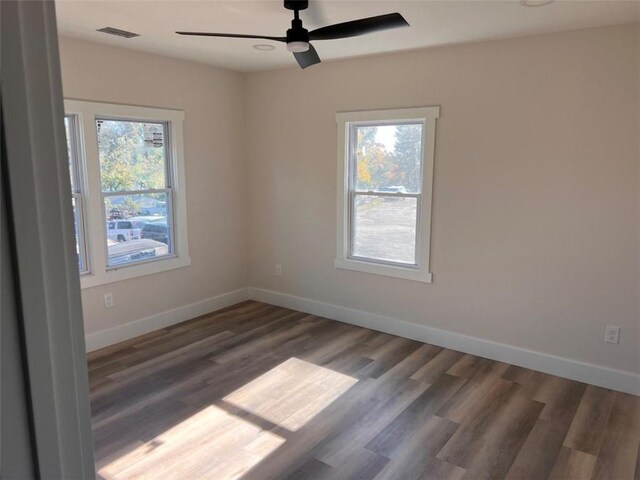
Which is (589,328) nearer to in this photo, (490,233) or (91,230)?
(490,233)

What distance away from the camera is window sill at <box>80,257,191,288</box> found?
3875 millimetres

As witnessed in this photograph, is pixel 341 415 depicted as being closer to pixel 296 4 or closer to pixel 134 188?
pixel 296 4

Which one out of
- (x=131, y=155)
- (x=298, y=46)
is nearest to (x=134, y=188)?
(x=131, y=155)

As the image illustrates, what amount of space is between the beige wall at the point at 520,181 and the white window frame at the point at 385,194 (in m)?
0.07

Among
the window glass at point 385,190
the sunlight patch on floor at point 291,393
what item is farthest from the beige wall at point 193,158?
the sunlight patch on floor at point 291,393

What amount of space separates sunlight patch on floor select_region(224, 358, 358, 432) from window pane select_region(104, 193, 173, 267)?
1.76 m

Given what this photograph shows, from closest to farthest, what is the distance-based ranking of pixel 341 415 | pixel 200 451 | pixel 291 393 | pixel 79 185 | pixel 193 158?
pixel 200 451, pixel 341 415, pixel 291 393, pixel 79 185, pixel 193 158

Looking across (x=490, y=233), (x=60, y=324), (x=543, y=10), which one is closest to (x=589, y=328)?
(x=490, y=233)

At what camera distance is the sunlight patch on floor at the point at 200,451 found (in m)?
2.42

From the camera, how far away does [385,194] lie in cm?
426

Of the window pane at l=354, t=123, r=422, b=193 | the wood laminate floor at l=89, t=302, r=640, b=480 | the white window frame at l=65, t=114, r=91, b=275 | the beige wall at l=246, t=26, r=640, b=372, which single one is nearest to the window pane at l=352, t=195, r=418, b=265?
the window pane at l=354, t=123, r=422, b=193

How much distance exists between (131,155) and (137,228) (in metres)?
0.67

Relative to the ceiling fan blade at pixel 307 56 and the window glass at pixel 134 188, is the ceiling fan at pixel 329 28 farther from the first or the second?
the window glass at pixel 134 188

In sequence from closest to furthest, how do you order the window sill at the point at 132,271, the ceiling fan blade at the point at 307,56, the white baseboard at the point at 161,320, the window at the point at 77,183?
1. the ceiling fan blade at the point at 307,56
2. the window at the point at 77,183
3. the window sill at the point at 132,271
4. the white baseboard at the point at 161,320
